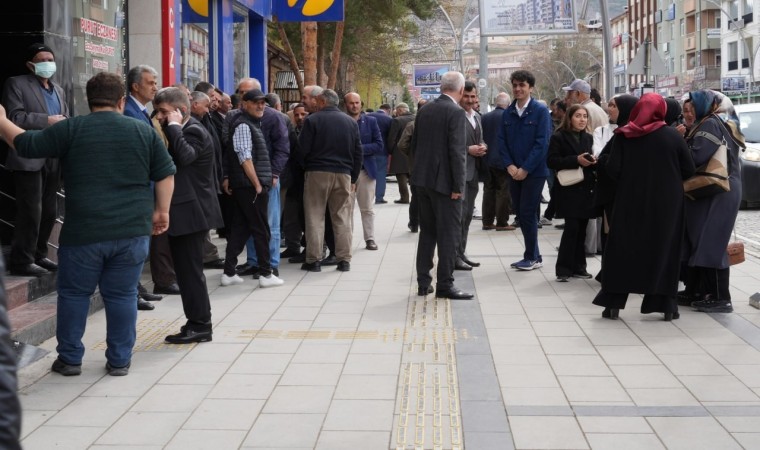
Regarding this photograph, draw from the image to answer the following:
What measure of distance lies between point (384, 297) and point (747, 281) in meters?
3.53

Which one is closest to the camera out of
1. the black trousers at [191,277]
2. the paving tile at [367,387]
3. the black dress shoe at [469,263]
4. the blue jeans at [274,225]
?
the paving tile at [367,387]

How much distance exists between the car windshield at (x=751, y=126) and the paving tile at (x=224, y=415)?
15649 millimetres

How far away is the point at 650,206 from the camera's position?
8.22 metres

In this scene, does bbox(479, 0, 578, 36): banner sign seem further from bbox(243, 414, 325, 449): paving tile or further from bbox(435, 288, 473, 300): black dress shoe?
bbox(243, 414, 325, 449): paving tile

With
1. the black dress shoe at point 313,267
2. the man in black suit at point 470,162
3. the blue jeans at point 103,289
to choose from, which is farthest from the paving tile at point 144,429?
the man in black suit at point 470,162

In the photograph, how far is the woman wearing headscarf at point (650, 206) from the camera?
818 cm

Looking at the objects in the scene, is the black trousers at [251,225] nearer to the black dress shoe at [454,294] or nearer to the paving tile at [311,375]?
the black dress shoe at [454,294]

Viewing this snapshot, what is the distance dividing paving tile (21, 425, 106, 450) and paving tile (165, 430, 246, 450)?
40cm

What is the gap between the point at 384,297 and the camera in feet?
31.8

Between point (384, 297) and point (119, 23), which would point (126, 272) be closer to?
point (384, 297)

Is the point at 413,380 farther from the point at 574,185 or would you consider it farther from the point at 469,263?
the point at 469,263

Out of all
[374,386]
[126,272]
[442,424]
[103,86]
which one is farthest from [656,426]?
[103,86]

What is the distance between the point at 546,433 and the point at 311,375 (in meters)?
1.75

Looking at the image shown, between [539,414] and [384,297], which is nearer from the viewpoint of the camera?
[539,414]
